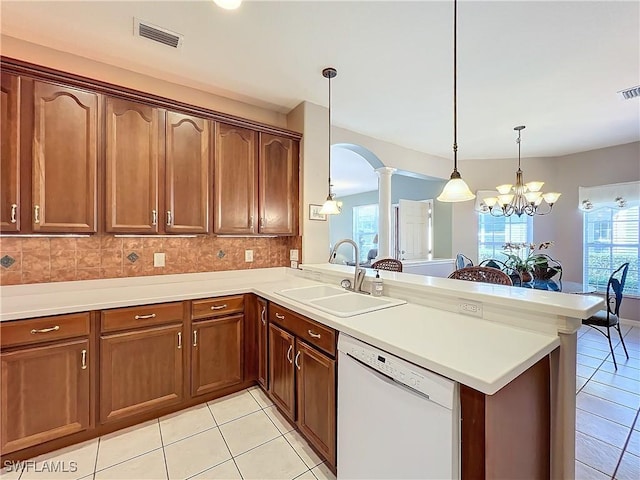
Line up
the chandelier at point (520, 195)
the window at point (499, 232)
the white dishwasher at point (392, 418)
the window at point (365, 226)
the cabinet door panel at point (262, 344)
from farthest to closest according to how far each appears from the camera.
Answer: the window at point (365, 226)
the window at point (499, 232)
the chandelier at point (520, 195)
the cabinet door panel at point (262, 344)
the white dishwasher at point (392, 418)

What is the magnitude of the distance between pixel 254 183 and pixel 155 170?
855mm

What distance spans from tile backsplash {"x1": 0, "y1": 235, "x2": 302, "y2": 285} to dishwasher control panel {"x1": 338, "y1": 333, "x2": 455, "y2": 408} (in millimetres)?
1870

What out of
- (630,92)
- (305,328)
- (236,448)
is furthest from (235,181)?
(630,92)

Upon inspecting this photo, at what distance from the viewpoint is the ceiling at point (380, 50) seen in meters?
1.85

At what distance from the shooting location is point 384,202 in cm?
458

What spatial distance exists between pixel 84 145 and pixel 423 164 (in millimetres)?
4652

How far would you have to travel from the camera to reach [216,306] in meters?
2.32

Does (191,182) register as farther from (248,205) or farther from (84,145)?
(84,145)

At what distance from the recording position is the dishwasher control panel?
3.37 feet

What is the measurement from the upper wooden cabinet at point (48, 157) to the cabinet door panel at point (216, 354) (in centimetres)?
112

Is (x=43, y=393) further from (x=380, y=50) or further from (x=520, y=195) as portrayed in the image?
(x=520, y=195)

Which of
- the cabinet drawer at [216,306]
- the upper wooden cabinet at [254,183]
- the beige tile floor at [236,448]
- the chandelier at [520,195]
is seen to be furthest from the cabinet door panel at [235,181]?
the chandelier at [520,195]

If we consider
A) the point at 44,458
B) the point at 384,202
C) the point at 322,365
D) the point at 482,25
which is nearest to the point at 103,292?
the point at 44,458

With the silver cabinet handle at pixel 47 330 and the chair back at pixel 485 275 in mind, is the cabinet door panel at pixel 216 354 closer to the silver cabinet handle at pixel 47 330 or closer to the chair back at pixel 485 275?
the silver cabinet handle at pixel 47 330
